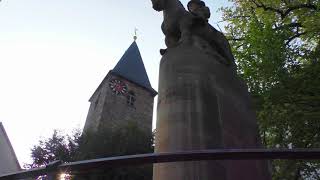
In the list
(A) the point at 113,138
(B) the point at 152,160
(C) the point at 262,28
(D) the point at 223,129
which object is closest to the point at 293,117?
(C) the point at 262,28

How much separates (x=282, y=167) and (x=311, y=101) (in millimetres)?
2491

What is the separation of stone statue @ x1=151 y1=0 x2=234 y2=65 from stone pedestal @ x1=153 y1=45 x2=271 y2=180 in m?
0.20

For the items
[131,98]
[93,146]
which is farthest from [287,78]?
[131,98]

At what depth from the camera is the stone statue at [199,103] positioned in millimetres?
3355

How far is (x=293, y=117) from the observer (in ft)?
33.8

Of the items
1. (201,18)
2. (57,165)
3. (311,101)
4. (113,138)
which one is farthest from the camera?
(113,138)

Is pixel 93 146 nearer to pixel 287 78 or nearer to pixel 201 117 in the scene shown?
pixel 287 78

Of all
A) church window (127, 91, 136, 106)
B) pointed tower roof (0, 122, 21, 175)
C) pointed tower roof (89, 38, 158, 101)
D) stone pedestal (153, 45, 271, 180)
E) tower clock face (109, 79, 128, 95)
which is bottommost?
stone pedestal (153, 45, 271, 180)

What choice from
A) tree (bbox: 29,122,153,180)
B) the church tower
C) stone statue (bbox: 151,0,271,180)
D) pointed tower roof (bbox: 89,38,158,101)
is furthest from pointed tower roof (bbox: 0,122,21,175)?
pointed tower roof (bbox: 89,38,158,101)

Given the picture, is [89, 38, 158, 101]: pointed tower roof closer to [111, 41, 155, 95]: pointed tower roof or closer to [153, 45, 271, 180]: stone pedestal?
[111, 41, 155, 95]: pointed tower roof

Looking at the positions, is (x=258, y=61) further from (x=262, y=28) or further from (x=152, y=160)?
(x=152, y=160)

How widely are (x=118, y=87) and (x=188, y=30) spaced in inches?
1640

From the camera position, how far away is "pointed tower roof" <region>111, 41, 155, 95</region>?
47400 mm

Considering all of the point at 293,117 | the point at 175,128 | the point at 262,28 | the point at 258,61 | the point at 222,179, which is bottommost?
the point at 222,179
